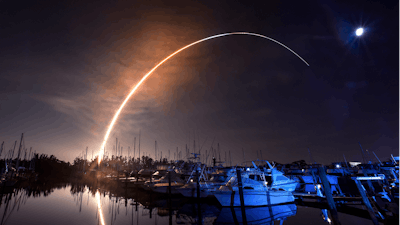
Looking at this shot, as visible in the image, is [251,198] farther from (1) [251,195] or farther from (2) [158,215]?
(2) [158,215]

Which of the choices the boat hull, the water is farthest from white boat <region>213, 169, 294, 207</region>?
the water

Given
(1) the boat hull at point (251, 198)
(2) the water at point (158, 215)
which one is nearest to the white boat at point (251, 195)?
(1) the boat hull at point (251, 198)

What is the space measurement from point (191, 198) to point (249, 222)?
14.8 m

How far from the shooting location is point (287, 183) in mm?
29156

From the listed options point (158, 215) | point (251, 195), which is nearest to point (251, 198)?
point (251, 195)

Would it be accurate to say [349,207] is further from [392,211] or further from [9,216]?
[9,216]

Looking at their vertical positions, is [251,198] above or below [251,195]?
below

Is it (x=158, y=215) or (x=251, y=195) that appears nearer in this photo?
(x=158, y=215)

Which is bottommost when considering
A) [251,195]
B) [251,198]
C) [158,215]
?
[158,215]

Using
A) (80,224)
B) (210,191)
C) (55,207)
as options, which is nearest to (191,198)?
(210,191)

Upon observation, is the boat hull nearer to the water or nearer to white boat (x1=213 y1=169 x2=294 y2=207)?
white boat (x1=213 y1=169 x2=294 y2=207)

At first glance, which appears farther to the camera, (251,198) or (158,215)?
(251,198)

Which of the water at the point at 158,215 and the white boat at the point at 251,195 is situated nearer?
the water at the point at 158,215

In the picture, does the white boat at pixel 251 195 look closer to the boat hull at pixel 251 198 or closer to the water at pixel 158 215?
the boat hull at pixel 251 198
